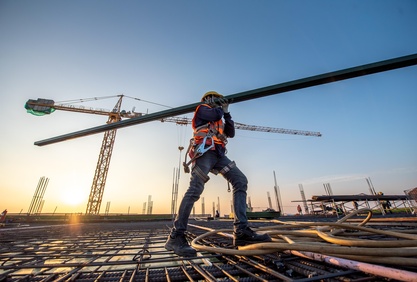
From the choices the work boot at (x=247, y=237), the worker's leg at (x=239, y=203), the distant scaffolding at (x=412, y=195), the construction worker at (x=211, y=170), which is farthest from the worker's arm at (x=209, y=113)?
Answer: the distant scaffolding at (x=412, y=195)

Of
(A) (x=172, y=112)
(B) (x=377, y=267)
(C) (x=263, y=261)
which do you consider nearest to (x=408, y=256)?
(B) (x=377, y=267)

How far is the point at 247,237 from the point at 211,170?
0.83m

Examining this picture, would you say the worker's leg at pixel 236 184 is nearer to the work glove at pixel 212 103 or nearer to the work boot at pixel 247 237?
the work boot at pixel 247 237

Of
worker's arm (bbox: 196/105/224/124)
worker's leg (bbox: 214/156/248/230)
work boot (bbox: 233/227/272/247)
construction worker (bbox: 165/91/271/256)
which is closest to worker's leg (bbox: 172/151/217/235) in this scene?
construction worker (bbox: 165/91/271/256)

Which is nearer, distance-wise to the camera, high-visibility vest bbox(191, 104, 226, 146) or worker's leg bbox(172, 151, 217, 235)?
worker's leg bbox(172, 151, 217, 235)

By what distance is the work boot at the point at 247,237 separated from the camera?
1.77 m

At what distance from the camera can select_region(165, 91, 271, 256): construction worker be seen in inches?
72.9

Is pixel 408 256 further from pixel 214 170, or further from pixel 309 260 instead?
pixel 214 170

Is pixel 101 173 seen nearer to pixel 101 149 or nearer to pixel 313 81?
pixel 101 149

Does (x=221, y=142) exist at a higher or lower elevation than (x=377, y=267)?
higher

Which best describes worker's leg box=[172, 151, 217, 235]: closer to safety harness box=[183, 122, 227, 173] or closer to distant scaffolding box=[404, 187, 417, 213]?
safety harness box=[183, 122, 227, 173]

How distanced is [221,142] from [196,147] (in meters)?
0.32

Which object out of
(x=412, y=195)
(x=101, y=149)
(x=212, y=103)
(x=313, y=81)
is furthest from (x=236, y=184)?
(x=101, y=149)

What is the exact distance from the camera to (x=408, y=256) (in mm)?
1006
